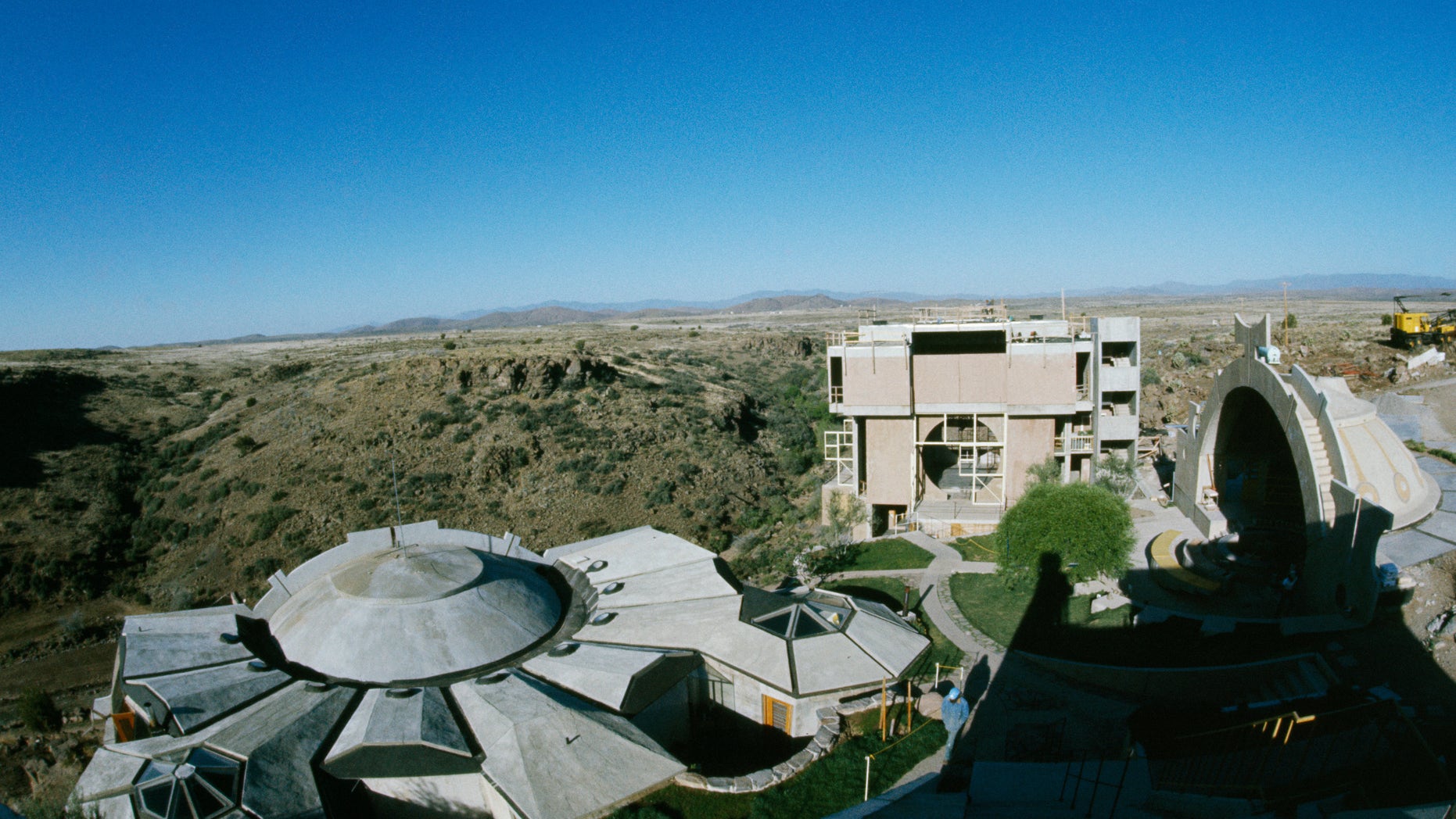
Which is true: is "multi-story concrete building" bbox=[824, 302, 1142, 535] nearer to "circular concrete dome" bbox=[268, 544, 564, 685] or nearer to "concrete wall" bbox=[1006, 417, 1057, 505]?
"concrete wall" bbox=[1006, 417, 1057, 505]

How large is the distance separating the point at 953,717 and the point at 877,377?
62.6 ft

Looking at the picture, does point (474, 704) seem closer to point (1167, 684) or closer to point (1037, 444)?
point (1167, 684)

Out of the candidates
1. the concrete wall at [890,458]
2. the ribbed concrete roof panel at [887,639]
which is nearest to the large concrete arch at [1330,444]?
the ribbed concrete roof panel at [887,639]

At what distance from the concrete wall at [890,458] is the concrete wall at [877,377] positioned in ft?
3.59

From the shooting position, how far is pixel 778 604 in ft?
59.7

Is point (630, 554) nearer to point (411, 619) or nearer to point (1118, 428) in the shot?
point (411, 619)

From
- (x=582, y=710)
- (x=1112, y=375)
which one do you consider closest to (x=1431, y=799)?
(x=582, y=710)

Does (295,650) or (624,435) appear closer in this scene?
(295,650)

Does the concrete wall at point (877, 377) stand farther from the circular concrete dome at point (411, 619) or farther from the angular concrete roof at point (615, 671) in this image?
the angular concrete roof at point (615, 671)

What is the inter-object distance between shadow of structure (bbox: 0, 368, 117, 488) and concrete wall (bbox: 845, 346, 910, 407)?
46.0 metres

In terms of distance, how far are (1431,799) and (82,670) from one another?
39432 mm

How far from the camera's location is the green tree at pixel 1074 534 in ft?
67.7

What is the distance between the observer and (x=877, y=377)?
1254 inches

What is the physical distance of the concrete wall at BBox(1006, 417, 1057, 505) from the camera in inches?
1249
